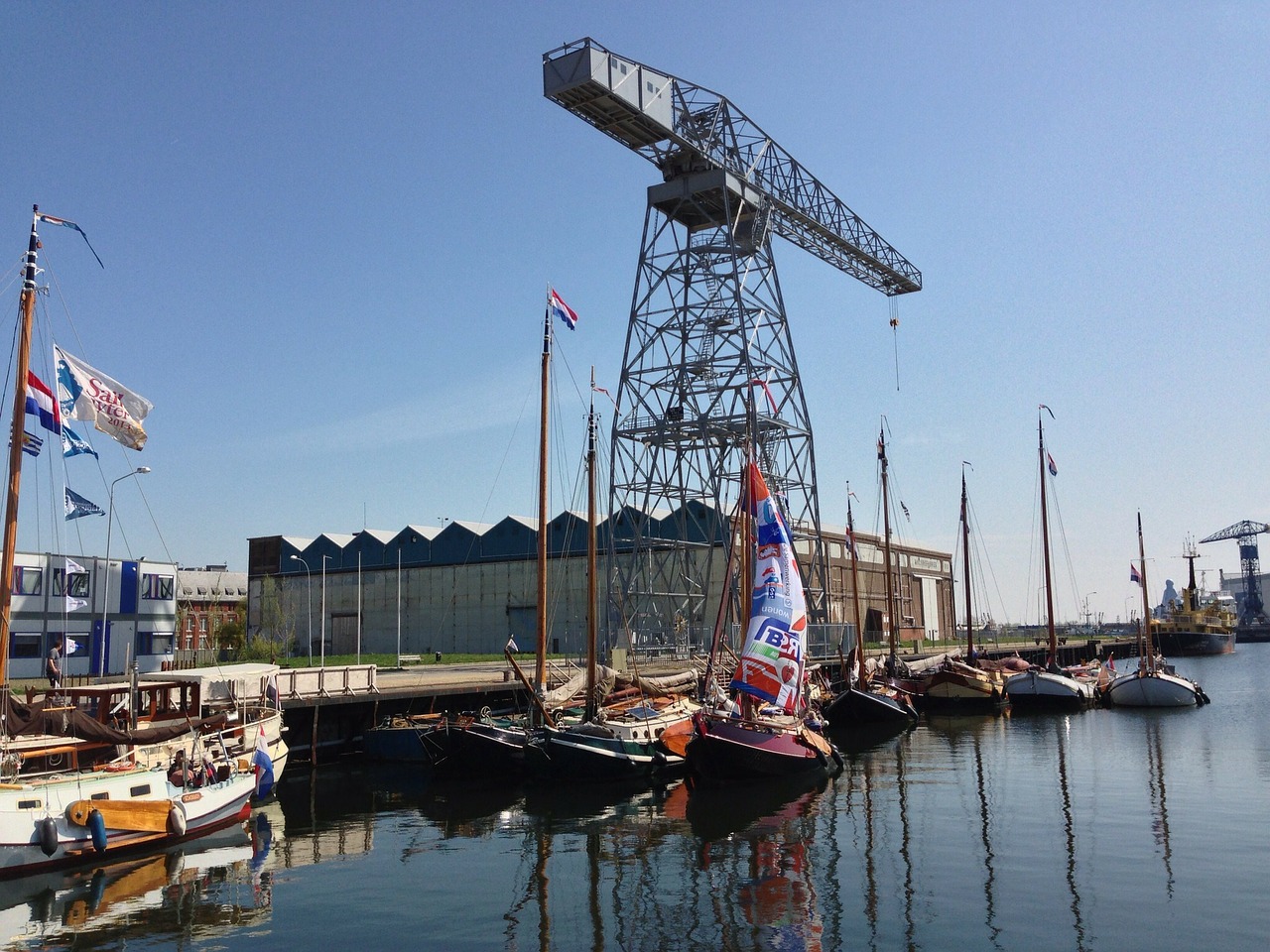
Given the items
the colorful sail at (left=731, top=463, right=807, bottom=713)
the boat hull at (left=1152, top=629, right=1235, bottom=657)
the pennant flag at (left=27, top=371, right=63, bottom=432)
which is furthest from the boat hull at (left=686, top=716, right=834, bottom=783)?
the boat hull at (left=1152, top=629, right=1235, bottom=657)

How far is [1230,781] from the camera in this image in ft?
103

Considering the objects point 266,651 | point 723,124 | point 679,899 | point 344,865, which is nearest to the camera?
point 679,899

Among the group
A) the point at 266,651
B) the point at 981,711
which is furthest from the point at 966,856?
the point at 266,651

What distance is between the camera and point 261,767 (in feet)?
94.9

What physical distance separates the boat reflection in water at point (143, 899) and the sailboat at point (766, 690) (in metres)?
12.8

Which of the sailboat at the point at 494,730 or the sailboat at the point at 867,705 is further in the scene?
the sailboat at the point at 867,705

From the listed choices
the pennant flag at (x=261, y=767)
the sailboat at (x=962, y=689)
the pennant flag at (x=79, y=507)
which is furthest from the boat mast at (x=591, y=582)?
the sailboat at (x=962, y=689)

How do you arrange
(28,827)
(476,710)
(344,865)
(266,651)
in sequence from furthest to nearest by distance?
1. (266,651)
2. (476,710)
3. (344,865)
4. (28,827)

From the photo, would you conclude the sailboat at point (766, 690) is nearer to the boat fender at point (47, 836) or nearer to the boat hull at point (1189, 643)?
the boat fender at point (47, 836)

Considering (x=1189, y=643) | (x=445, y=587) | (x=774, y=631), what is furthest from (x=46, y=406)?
(x=1189, y=643)

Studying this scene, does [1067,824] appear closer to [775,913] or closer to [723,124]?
[775,913]

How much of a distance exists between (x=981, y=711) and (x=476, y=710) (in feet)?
94.9

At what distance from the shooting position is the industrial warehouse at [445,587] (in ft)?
265

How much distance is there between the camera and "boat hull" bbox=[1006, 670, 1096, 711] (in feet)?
188
